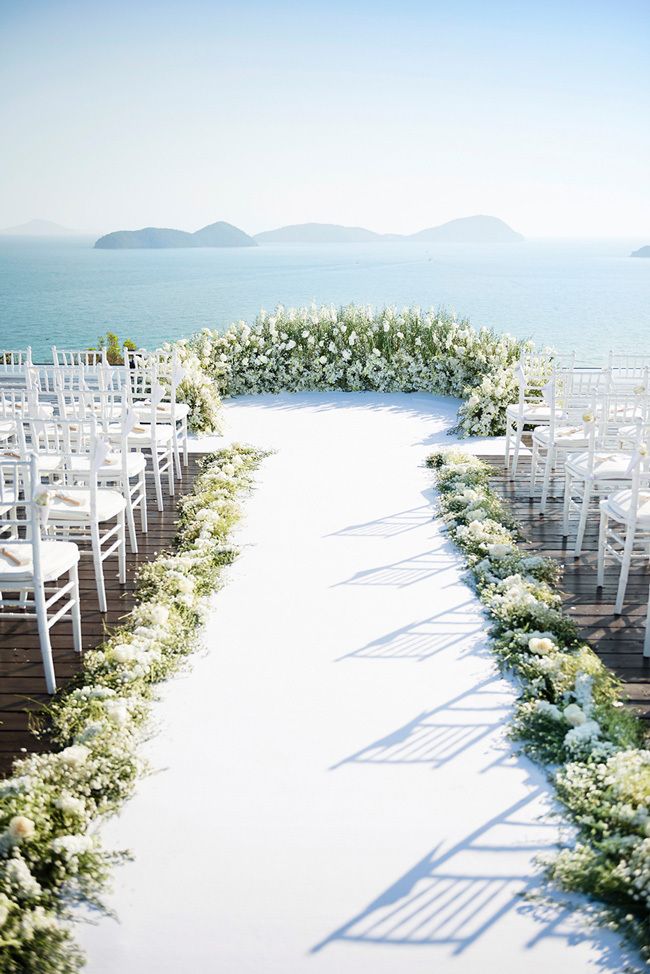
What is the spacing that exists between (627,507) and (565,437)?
5.64 feet

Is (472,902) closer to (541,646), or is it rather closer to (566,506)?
(541,646)

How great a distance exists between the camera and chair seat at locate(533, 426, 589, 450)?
19.6ft

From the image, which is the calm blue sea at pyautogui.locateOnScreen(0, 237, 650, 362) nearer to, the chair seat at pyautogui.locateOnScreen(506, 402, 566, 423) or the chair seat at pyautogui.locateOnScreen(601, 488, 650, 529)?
the chair seat at pyautogui.locateOnScreen(506, 402, 566, 423)

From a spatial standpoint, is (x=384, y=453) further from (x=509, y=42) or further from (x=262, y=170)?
(x=262, y=170)

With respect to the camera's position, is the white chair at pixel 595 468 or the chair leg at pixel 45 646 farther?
the white chair at pixel 595 468

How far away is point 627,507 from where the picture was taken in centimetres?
435

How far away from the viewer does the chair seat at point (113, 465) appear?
4934 mm

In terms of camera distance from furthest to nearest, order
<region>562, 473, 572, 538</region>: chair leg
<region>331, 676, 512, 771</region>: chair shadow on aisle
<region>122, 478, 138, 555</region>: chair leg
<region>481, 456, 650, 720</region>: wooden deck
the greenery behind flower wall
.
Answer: the greenery behind flower wall < <region>562, 473, 572, 538</region>: chair leg < <region>122, 478, 138, 555</region>: chair leg < <region>481, 456, 650, 720</region>: wooden deck < <region>331, 676, 512, 771</region>: chair shadow on aisle

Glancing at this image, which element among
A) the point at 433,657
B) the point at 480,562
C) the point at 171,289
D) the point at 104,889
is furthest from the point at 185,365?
the point at 171,289

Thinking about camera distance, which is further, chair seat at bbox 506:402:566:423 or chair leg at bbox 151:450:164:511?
chair seat at bbox 506:402:566:423

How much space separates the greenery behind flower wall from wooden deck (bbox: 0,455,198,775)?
190 inches

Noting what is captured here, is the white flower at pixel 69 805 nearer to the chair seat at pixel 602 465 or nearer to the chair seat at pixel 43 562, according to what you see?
the chair seat at pixel 43 562

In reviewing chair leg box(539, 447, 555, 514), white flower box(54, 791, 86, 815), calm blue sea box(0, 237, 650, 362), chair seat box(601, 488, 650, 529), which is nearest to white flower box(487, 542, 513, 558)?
chair seat box(601, 488, 650, 529)

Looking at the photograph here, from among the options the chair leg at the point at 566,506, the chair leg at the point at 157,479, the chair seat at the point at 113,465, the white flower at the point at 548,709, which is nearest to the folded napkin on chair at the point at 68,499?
the chair seat at the point at 113,465
